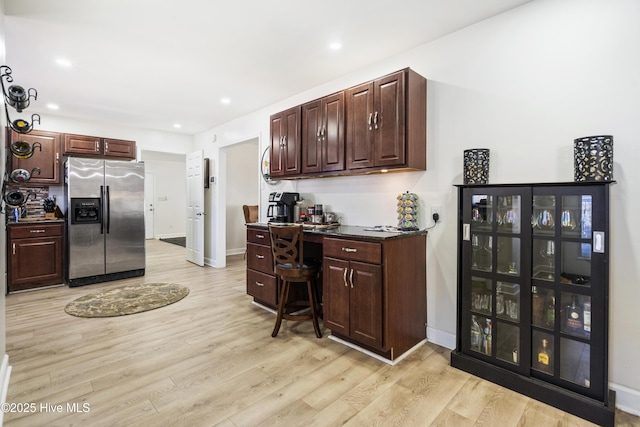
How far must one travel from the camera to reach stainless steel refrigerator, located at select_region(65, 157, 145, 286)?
4477 millimetres

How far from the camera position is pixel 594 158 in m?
1.82

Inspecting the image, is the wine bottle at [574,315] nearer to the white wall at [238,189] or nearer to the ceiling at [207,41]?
the ceiling at [207,41]

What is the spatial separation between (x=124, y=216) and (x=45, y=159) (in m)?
1.42

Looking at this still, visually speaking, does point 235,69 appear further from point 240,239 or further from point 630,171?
point 240,239

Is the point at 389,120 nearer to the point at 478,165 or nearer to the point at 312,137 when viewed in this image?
the point at 478,165

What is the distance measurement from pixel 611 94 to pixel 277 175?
301 cm

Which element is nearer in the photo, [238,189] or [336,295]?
[336,295]

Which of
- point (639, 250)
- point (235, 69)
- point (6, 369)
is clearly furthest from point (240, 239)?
point (639, 250)

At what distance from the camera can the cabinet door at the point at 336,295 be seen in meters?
2.56

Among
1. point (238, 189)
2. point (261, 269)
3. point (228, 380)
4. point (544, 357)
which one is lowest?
point (228, 380)

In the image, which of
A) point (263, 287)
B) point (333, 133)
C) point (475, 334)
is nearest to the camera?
point (475, 334)

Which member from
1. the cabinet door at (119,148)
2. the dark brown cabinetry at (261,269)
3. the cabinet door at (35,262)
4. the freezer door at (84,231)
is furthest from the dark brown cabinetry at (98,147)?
the dark brown cabinetry at (261,269)

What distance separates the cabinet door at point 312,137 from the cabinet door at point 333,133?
6cm

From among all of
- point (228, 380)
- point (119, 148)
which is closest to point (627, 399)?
point (228, 380)
